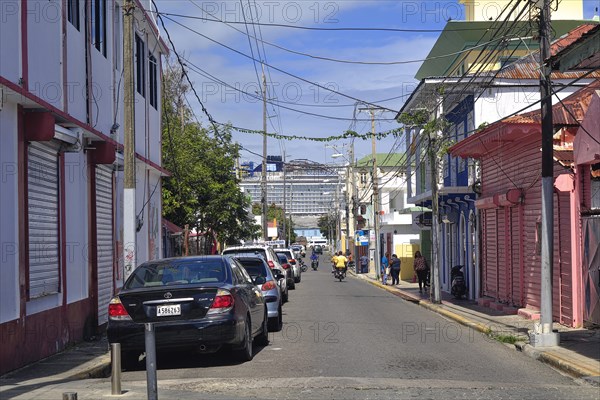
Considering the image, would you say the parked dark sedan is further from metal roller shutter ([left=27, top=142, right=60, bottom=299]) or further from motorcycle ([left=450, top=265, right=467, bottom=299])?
motorcycle ([left=450, top=265, right=467, bottom=299])

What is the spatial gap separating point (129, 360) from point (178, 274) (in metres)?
1.49

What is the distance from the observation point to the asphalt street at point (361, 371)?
9.19 metres

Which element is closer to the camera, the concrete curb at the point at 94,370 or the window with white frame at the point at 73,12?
the concrete curb at the point at 94,370

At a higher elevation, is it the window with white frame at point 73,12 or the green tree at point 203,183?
the window with white frame at point 73,12

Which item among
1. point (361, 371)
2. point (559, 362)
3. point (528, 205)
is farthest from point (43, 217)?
point (528, 205)

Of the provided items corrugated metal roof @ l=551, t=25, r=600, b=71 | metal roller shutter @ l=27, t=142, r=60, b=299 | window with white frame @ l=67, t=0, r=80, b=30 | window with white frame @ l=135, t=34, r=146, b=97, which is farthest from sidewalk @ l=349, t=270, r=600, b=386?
window with white frame @ l=135, t=34, r=146, b=97

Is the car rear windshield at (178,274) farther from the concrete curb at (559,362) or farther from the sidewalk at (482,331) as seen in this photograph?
the concrete curb at (559,362)

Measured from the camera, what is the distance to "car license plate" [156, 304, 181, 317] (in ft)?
35.5

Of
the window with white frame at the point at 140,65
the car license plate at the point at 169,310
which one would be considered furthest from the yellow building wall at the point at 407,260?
the car license plate at the point at 169,310

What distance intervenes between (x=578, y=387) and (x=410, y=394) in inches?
92.3

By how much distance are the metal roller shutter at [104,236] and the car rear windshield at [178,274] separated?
467cm

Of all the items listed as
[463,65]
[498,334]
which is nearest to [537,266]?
[498,334]

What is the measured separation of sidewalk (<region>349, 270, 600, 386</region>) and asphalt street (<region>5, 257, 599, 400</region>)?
8.2 inches

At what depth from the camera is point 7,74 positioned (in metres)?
10.6
